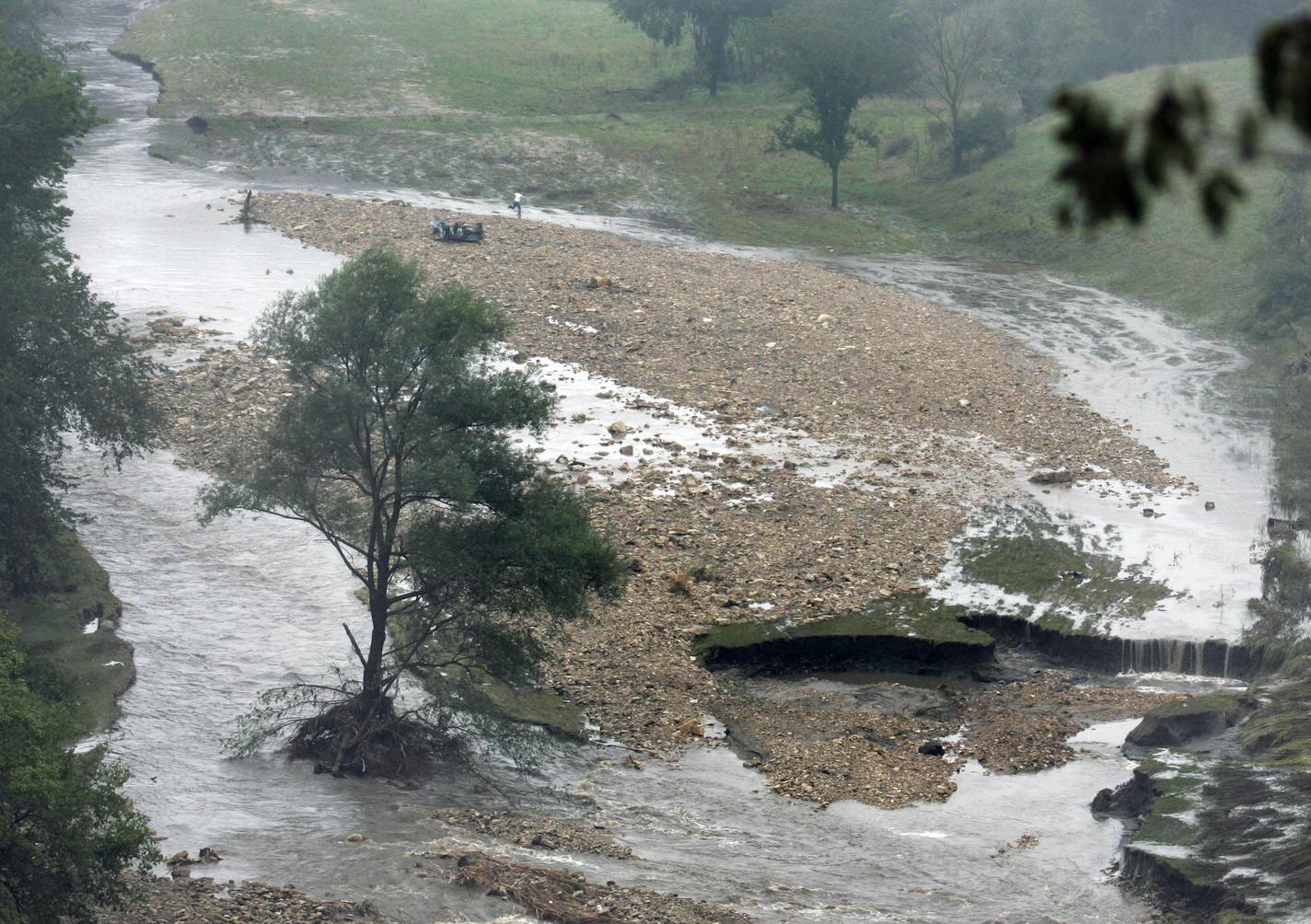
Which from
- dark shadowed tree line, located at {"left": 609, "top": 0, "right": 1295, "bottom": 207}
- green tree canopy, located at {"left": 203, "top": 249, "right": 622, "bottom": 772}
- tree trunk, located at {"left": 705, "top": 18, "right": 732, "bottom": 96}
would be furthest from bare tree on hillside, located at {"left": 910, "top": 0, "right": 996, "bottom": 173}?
green tree canopy, located at {"left": 203, "top": 249, "right": 622, "bottom": 772}

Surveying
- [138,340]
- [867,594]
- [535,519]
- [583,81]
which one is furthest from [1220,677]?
[583,81]

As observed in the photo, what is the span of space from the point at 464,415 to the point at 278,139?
48792 millimetres

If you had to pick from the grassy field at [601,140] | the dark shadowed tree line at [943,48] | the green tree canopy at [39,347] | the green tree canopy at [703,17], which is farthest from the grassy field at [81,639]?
the green tree canopy at [703,17]

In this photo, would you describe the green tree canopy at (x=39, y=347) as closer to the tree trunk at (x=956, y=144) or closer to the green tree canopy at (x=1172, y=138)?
the green tree canopy at (x=1172, y=138)

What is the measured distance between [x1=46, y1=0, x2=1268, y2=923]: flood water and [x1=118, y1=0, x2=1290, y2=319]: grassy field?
23.5 m

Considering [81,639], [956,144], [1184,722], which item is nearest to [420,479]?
[81,639]

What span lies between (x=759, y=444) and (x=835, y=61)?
33.7 m

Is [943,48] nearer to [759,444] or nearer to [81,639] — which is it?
[759,444]

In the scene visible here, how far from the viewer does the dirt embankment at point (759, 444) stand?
938 inches

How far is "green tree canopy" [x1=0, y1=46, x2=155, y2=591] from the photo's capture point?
79.4 feet

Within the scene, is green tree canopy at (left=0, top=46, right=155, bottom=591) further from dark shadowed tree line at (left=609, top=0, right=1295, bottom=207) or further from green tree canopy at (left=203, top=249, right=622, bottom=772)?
dark shadowed tree line at (left=609, top=0, right=1295, bottom=207)

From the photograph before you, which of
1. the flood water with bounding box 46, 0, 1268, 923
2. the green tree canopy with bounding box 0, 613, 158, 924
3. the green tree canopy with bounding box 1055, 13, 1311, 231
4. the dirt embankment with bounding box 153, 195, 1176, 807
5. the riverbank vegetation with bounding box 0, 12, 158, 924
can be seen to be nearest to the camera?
the green tree canopy with bounding box 1055, 13, 1311, 231

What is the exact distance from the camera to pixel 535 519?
21.3 meters

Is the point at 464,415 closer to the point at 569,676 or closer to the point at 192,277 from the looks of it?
the point at 569,676
